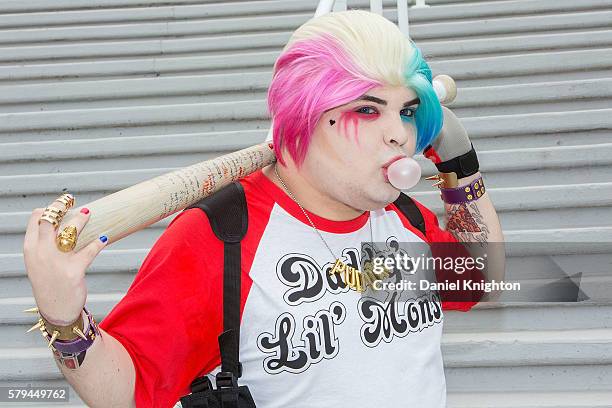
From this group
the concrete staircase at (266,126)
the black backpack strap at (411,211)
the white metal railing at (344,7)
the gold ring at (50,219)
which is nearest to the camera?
the gold ring at (50,219)

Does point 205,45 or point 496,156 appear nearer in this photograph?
point 496,156

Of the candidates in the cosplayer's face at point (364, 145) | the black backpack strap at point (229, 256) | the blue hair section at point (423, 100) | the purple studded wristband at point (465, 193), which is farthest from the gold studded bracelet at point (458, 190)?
the black backpack strap at point (229, 256)

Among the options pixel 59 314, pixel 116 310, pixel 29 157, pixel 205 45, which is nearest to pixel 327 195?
pixel 116 310

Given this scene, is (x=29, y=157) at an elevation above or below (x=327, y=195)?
below

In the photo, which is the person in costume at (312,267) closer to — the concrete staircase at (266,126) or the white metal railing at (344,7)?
the concrete staircase at (266,126)

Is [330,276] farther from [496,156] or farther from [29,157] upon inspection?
[29,157]

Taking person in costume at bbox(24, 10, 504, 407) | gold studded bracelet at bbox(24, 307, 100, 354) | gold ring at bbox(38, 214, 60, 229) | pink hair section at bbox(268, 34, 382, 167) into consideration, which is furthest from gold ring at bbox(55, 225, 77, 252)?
pink hair section at bbox(268, 34, 382, 167)

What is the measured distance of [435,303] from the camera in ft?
4.97

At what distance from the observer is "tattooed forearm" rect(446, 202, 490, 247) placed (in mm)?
1659

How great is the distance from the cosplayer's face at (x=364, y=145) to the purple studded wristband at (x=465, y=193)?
1.29 feet

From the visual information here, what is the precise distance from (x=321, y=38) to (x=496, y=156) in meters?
2.31

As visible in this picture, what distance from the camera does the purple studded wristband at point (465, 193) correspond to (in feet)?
5.46

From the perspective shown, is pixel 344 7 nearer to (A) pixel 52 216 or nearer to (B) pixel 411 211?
(B) pixel 411 211

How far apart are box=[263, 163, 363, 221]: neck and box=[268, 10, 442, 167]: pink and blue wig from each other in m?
0.06
